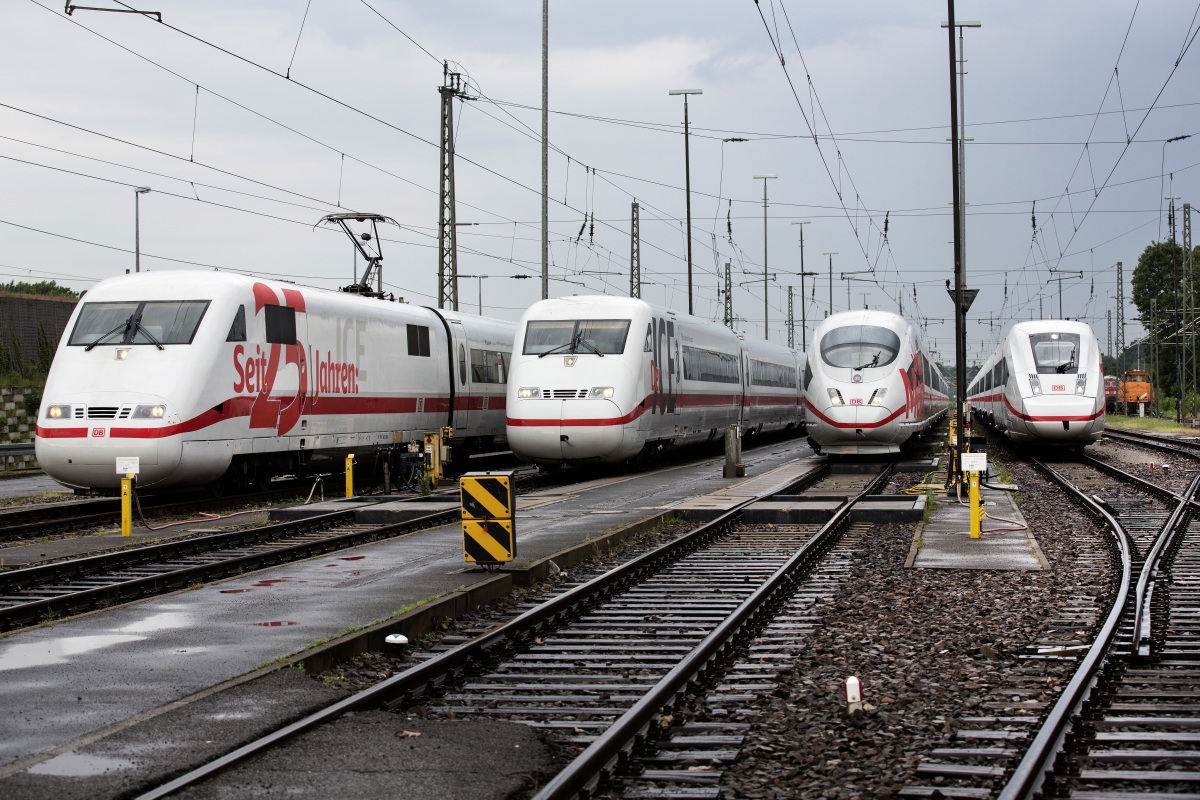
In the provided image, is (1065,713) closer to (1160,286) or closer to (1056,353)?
(1056,353)

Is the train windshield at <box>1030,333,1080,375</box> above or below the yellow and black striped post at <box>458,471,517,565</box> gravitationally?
above

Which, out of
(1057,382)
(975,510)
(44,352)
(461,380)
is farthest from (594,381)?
(44,352)

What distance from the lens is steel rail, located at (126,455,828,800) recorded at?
18.0 feet

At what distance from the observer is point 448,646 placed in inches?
332

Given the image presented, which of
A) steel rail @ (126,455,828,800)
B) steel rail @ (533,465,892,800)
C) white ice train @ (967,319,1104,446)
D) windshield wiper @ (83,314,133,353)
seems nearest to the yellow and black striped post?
steel rail @ (126,455,828,800)

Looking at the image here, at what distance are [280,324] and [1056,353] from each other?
17.7 m

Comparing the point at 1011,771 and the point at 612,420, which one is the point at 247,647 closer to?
the point at 1011,771

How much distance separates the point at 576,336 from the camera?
23.6 meters

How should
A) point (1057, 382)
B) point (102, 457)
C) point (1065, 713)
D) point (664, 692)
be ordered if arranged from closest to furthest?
point (1065, 713) < point (664, 692) < point (102, 457) < point (1057, 382)

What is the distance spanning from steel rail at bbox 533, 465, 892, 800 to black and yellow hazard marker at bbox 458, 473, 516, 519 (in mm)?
2410

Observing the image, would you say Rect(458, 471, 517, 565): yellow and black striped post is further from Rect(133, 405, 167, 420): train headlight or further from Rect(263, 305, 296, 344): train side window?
Rect(263, 305, 296, 344): train side window

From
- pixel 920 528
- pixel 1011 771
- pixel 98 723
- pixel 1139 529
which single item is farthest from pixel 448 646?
pixel 1139 529

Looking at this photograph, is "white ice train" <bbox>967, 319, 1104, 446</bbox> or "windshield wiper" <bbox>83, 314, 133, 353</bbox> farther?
"white ice train" <bbox>967, 319, 1104, 446</bbox>

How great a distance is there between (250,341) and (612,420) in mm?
7072
